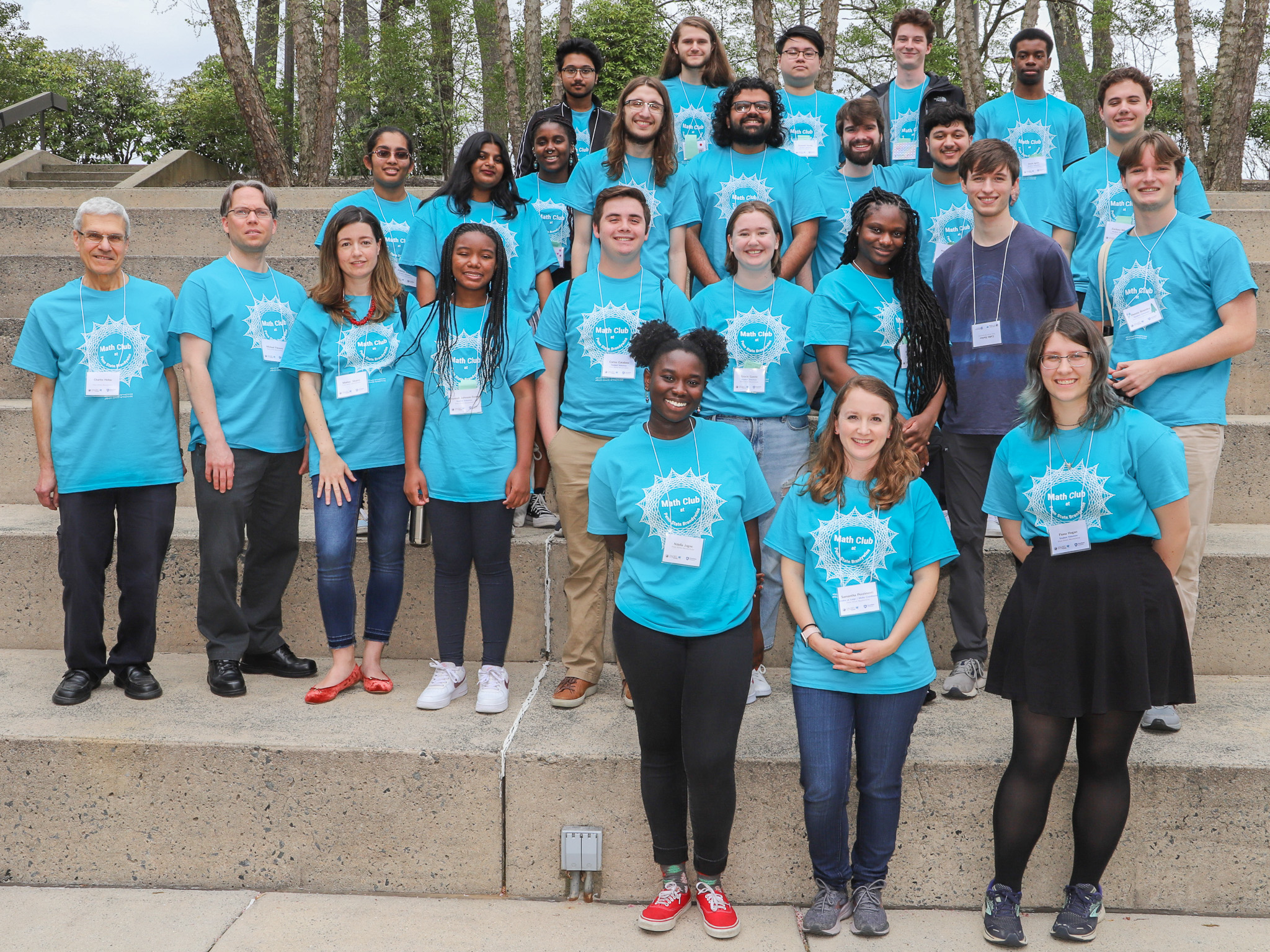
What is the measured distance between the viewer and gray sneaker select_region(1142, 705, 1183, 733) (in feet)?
11.0

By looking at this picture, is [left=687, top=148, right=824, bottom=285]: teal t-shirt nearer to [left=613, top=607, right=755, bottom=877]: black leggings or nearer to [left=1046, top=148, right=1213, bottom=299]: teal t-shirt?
[left=1046, top=148, right=1213, bottom=299]: teal t-shirt

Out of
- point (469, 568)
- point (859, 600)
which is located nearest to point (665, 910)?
point (859, 600)

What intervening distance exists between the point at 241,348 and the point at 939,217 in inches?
117

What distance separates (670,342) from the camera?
2.90 m

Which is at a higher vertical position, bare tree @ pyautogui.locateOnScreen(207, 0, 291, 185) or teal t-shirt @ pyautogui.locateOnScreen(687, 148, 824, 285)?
bare tree @ pyautogui.locateOnScreen(207, 0, 291, 185)

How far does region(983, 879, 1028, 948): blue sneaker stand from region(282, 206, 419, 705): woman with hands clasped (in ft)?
7.62

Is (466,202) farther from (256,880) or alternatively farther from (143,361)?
(256,880)

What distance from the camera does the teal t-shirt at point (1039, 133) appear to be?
507 cm

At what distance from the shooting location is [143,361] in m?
3.68

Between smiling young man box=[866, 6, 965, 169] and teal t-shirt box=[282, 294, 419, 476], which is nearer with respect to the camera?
teal t-shirt box=[282, 294, 419, 476]

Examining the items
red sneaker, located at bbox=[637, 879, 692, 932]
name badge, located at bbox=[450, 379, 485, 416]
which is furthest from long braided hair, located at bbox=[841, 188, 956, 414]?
red sneaker, located at bbox=[637, 879, 692, 932]

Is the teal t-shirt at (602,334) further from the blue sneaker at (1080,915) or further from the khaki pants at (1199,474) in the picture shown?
the blue sneaker at (1080,915)

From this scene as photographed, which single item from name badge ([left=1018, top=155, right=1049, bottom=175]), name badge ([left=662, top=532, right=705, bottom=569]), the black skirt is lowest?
the black skirt

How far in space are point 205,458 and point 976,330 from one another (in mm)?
2879
